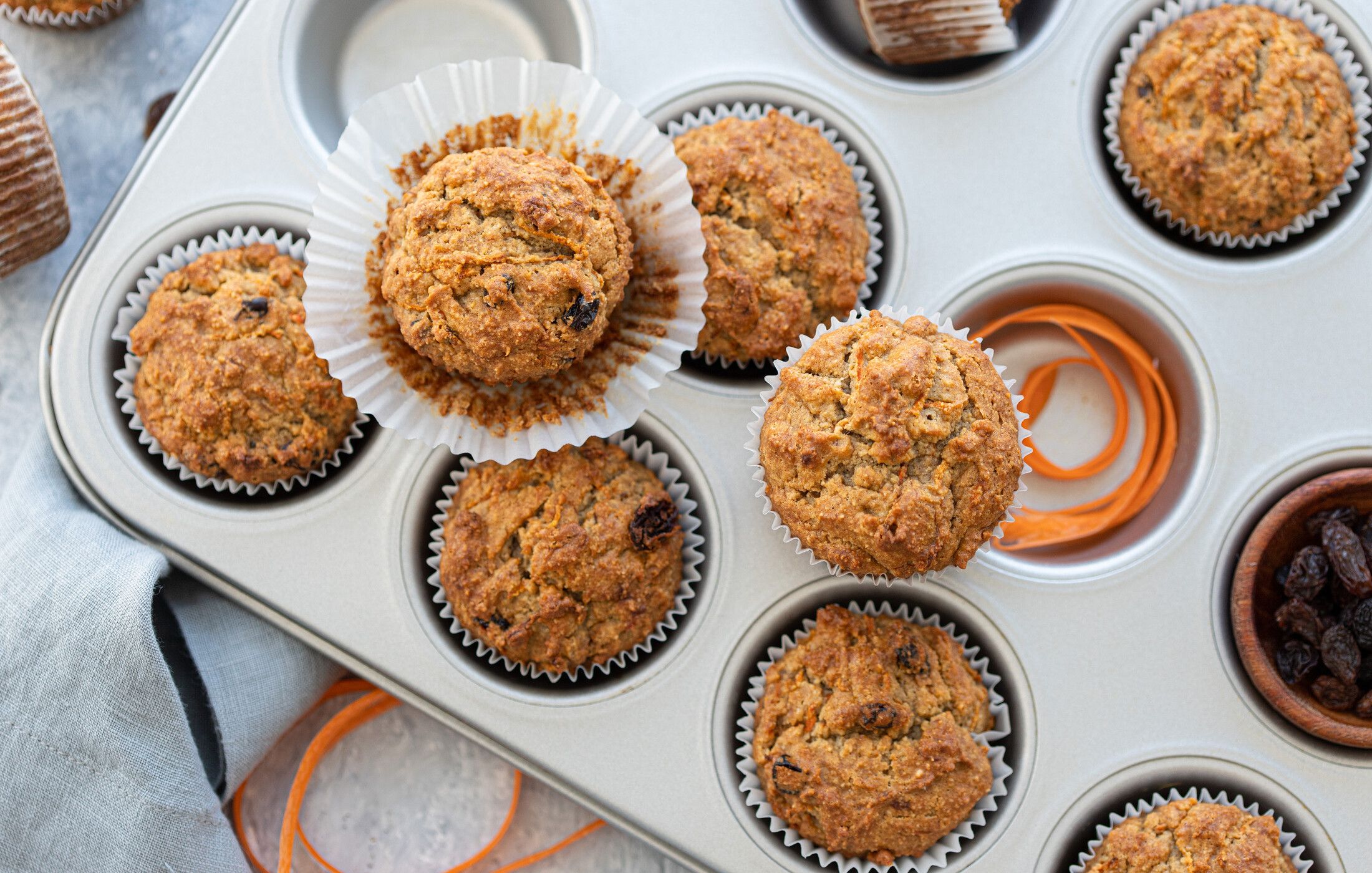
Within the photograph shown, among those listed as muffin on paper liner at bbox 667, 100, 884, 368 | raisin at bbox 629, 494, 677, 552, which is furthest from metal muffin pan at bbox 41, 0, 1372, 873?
raisin at bbox 629, 494, 677, 552

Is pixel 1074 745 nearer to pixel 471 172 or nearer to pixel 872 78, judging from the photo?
pixel 872 78

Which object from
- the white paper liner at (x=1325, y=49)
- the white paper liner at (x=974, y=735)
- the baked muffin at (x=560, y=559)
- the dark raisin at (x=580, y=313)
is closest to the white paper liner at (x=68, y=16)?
the baked muffin at (x=560, y=559)

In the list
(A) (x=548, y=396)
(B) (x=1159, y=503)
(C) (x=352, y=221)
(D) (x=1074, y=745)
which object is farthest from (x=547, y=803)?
(B) (x=1159, y=503)

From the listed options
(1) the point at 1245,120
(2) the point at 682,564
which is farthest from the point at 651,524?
(1) the point at 1245,120

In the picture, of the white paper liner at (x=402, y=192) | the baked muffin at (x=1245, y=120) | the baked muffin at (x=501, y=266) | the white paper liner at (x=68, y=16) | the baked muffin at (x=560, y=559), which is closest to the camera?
the baked muffin at (x=501, y=266)

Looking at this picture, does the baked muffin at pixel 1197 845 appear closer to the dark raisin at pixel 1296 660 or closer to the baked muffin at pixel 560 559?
the dark raisin at pixel 1296 660

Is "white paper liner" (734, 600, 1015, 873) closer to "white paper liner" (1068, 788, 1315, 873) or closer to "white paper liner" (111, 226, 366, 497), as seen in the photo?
"white paper liner" (1068, 788, 1315, 873)
